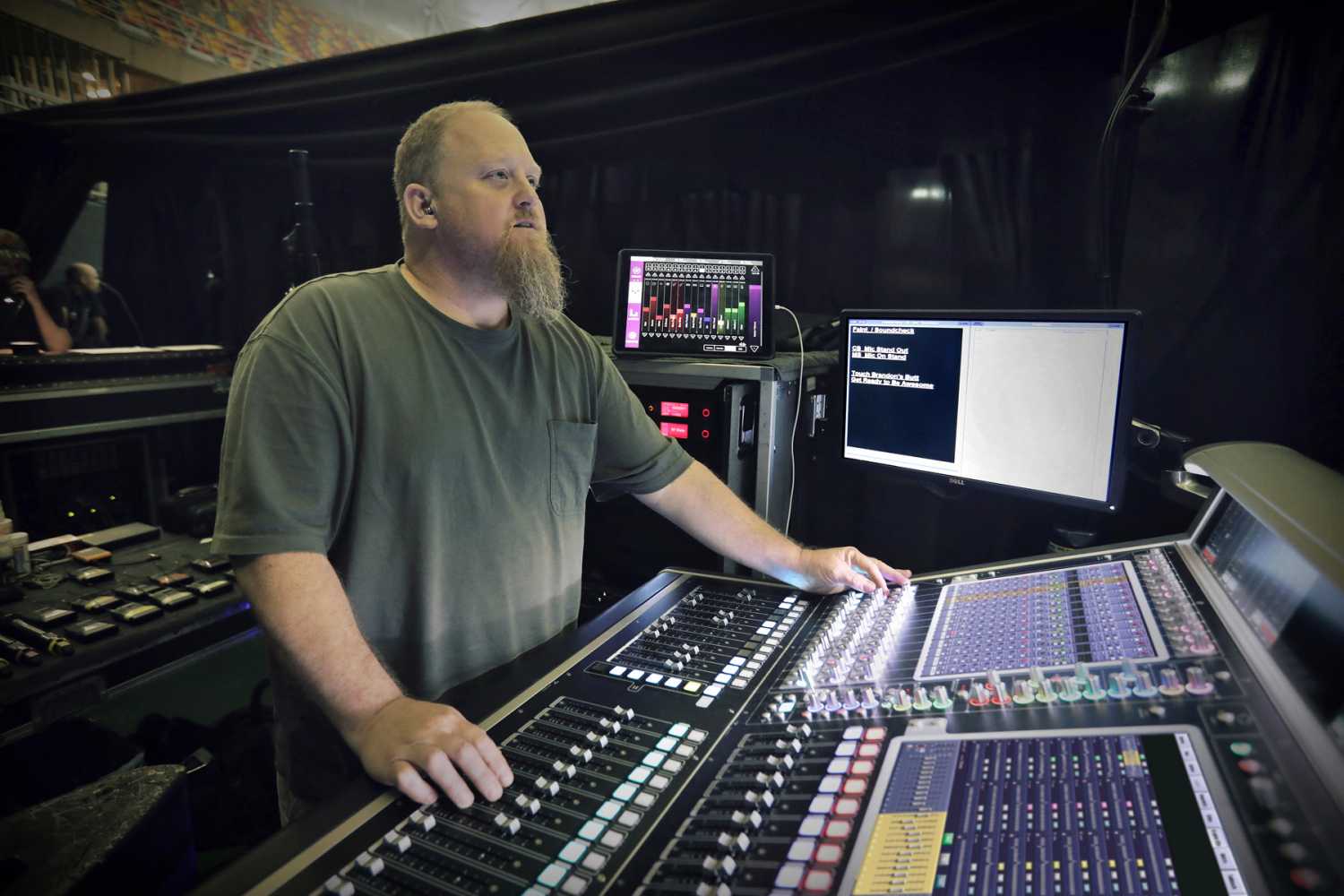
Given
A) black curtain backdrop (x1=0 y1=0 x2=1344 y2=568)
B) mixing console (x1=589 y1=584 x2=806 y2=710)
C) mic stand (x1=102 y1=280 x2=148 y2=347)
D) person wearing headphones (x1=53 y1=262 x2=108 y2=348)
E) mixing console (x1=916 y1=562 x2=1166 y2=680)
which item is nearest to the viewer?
mixing console (x1=916 y1=562 x2=1166 y2=680)

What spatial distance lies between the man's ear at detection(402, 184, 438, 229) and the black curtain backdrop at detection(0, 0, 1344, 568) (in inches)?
35.0

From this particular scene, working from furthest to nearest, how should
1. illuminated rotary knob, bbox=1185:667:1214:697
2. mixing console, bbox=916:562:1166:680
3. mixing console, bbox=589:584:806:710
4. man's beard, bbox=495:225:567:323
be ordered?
man's beard, bbox=495:225:567:323
mixing console, bbox=589:584:806:710
mixing console, bbox=916:562:1166:680
illuminated rotary knob, bbox=1185:667:1214:697

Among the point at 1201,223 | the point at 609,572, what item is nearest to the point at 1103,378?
the point at 1201,223

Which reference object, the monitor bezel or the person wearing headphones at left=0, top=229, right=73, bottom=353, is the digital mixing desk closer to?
the monitor bezel

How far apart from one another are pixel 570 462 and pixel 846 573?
577 millimetres

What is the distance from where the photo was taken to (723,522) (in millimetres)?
1421

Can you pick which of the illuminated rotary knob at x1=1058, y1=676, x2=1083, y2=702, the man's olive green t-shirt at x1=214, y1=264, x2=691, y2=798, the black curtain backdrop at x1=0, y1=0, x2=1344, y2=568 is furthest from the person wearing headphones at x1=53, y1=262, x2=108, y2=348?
the illuminated rotary knob at x1=1058, y1=676, x2=1083, y2=702

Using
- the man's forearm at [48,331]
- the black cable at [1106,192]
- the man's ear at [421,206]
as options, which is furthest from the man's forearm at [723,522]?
the man's forearm at [48,331]

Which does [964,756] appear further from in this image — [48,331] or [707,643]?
[48,331]

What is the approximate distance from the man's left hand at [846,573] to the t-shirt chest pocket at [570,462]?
49 centimetres

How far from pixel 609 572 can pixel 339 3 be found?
283cm

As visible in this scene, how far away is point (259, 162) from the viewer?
288cm

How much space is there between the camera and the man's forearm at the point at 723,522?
132cm

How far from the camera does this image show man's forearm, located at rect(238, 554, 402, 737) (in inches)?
37.6
